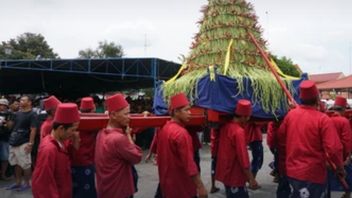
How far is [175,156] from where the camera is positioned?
4.18m

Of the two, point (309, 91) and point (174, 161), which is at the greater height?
point (309, 91)

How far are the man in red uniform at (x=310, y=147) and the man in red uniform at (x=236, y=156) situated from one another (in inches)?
19.3

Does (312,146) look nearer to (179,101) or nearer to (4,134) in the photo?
(179,101)

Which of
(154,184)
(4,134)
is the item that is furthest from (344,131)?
(4,134)

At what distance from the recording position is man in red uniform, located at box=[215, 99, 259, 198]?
456 centimetres

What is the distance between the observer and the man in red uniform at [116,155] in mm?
3643

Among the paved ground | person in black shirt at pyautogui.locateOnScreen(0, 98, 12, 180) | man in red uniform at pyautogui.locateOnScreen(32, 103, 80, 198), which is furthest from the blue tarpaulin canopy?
person in black shirt at pyautogui.locateOnScreen(0, 98, 12, 180)

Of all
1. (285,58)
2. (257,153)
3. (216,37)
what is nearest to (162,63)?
(257,153)

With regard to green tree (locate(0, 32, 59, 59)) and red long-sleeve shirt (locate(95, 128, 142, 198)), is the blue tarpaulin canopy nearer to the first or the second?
red long-sleeve shirt (locate(95, 128, 142, 198))

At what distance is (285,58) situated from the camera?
36281 mm

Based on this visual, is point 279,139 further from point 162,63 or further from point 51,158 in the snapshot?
point 162,63

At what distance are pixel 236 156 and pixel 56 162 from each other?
212cm

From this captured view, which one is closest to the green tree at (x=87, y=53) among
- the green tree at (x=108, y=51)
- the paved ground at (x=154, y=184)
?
the green tree at (x=108, y=51)

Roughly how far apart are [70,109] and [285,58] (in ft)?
114
